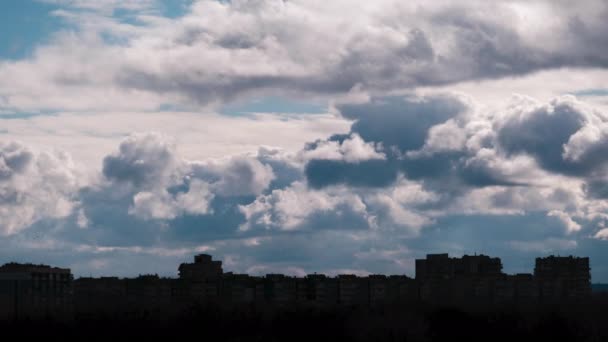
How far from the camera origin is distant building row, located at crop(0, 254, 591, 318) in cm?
11219

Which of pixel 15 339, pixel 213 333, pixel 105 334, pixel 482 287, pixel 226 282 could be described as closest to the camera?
pixel 15 339

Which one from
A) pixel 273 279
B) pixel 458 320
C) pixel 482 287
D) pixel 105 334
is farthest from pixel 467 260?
pixel 105 334

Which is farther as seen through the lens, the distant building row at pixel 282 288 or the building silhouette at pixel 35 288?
the distant building row at pixel 282 288

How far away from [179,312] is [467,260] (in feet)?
342

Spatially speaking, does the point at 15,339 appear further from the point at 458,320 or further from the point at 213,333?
the point at 458,320

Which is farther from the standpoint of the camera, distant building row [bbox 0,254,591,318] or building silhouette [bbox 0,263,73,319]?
distant building row [bbox 0,254,591,318]

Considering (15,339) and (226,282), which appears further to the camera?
(226,282)

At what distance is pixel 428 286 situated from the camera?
184750 mm

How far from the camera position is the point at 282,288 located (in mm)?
160500

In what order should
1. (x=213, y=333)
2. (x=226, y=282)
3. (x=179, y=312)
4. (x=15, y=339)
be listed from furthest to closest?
(x=226, y=282)
(x=179, y=312)
(x=213, y=333)
(x=15, y=339)

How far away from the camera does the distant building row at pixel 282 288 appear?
368ft

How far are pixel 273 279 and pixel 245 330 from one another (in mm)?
68810

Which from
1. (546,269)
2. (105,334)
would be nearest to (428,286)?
(546,269)

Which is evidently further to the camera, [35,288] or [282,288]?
[282,288]
